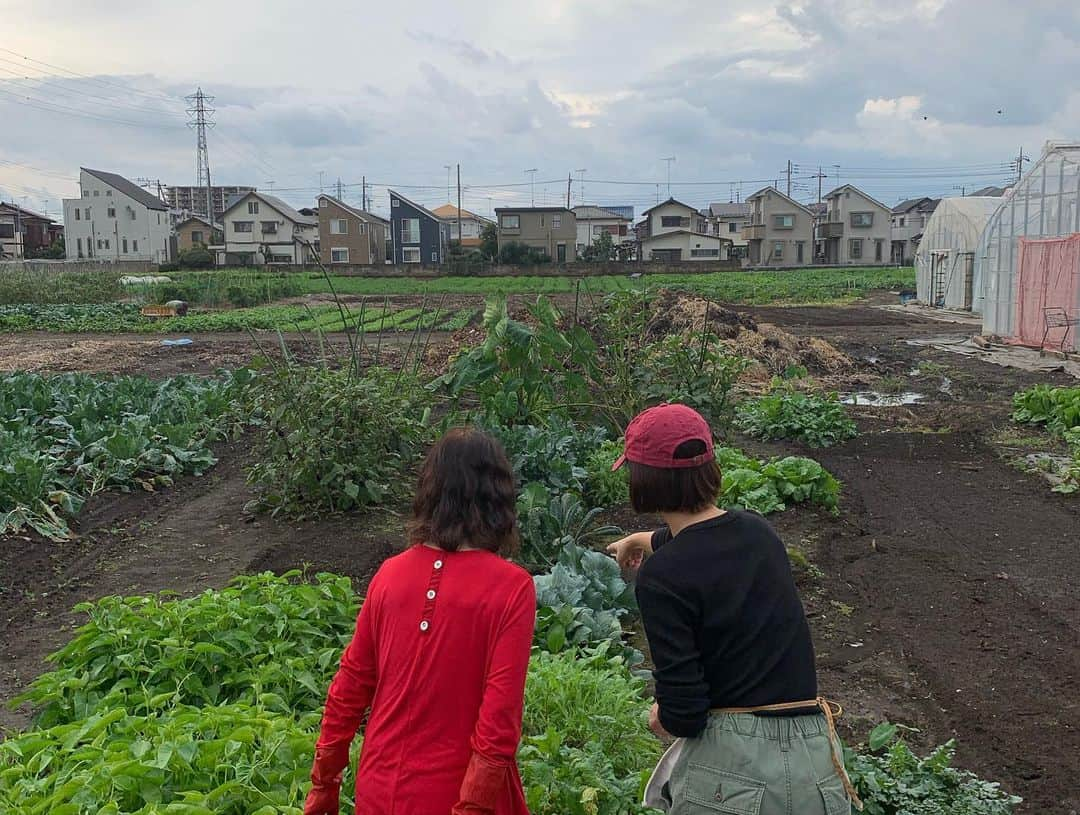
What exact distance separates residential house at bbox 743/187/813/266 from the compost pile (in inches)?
2224

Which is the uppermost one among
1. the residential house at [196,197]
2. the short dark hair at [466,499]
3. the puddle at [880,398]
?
the residential house at [196,197]

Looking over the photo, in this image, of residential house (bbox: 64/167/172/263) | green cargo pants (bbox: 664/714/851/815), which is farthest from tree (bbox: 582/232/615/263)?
green cargo pants (bbox: 664/714/851/815)

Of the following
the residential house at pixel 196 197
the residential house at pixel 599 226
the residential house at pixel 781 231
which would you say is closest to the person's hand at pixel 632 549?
the residential house at pixel 781 231

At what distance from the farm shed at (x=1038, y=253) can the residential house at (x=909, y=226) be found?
60.4 meters

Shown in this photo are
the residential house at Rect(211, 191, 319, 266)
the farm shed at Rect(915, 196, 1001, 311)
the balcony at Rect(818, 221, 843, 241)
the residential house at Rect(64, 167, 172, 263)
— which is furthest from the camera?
the residential house at Rect(64, 167, 172, 263)

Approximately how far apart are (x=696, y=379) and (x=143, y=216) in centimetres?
A: 7948

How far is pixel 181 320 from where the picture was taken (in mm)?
30172

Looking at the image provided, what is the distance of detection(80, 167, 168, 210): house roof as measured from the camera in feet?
262

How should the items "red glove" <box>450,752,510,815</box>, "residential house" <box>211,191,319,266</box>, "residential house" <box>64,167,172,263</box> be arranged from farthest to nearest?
"residential house" <box>64,167,172,263</box>, "residential house" <box>211,191,319,266</box>, "red glove" <box>450,752,510,815</box>

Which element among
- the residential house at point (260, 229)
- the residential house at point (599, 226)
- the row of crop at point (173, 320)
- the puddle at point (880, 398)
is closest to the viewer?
the puddle at point (880, 398)

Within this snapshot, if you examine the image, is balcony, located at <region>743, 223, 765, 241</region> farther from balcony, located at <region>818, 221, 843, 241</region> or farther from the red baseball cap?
the red baseball cap

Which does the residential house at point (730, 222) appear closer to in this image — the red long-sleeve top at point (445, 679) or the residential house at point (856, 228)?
the residential house at point (856, 228)

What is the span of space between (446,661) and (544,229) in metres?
72.6

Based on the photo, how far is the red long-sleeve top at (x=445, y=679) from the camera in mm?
2338
